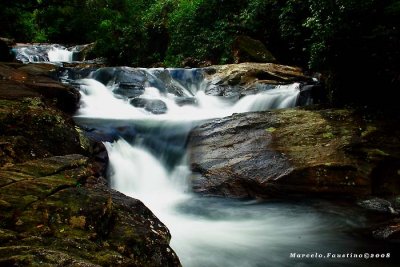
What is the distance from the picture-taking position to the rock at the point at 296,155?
6281 millimetres

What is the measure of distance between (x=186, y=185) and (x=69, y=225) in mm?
4329

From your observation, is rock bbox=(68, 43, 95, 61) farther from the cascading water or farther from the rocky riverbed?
the rocky riverbed

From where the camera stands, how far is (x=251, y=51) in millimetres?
Answer: 14430

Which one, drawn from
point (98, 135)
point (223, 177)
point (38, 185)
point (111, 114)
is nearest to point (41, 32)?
point (111, 114)

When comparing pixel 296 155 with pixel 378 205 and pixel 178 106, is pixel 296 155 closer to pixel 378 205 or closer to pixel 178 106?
pixel 378 205

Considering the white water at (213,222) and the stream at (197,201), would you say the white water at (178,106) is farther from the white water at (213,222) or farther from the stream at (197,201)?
the white water at (213,222)

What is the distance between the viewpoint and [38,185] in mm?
3359

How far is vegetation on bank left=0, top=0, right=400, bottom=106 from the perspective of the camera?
7660mm

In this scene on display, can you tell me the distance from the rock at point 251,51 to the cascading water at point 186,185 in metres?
2.48

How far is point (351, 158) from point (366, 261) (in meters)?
2.38

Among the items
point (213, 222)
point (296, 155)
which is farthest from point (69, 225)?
point (296, 155)

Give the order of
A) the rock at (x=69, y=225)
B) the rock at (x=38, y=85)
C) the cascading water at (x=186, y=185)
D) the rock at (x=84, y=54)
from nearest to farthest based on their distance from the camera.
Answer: the rock at (x=69, y=225), the cascading water at (x=186, y=185), the rock at (x=38, y=85), the rock at (x=84, y=54)

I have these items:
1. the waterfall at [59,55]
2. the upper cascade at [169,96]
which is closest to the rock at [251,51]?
the upper cascade at [169,96]

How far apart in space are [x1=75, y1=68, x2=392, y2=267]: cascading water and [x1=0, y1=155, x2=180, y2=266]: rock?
1.34 metres
